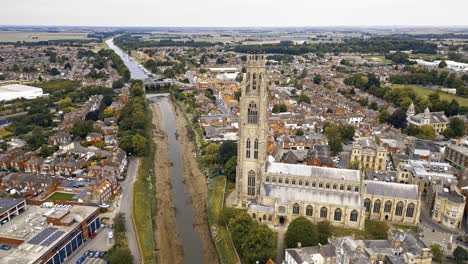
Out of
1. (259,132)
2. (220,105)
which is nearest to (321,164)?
(259,132)

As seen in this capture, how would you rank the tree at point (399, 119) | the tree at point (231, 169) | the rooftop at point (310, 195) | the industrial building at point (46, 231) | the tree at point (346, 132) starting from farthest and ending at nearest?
1. the tree at point (399, 119)
2. the tree at point (346, 132)
3. the tree at point (231, 169)
4. the rooftop at point (310, 195)
5. the industrial building at point (46, 231)

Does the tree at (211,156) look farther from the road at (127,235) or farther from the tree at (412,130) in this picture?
the tree at (412,130)

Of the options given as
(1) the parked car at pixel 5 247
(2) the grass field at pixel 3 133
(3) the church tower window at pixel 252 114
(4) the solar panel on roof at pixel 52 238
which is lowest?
(1) the parked car at pixel 5 247

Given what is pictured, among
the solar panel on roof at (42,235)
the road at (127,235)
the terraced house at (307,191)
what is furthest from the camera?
the terraced house at (307,191)

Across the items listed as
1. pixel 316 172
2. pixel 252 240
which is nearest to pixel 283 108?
pixel 316 172

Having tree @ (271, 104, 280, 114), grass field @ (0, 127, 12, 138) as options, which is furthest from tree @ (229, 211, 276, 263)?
grass field @ (0, 127, 12, 138)

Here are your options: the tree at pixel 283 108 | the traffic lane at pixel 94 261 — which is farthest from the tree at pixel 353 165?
the tree at pixel 283 108

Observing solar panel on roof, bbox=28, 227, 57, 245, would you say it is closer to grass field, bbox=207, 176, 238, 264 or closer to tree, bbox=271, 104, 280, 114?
grass field, bbox=207, 176, 238, 264
